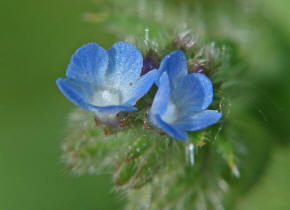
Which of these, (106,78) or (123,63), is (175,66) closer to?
(123,63)

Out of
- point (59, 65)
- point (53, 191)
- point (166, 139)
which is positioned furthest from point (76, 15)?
point (166, 139)

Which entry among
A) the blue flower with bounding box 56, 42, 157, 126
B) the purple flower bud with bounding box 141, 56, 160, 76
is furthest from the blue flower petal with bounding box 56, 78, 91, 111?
the purple flower bud with bounding box 141, 56, 160, 76

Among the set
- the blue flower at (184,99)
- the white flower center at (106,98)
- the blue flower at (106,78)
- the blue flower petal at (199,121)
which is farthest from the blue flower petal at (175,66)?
the white flower center at (106,98)

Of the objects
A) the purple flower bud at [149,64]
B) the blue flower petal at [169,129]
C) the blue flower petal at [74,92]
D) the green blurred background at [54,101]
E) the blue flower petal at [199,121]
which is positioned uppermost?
the blue flower petal at [74,92]

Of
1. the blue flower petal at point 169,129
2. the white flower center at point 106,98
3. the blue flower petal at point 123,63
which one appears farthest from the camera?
the white flower center at point 106,98

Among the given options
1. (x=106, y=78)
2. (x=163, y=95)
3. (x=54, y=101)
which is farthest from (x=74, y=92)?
(x=54, y=101)

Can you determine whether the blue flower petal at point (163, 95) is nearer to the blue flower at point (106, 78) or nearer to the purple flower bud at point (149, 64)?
the blue flower at point (106, 78)

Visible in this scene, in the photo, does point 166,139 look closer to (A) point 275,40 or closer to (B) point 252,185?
(B) point 252,185
